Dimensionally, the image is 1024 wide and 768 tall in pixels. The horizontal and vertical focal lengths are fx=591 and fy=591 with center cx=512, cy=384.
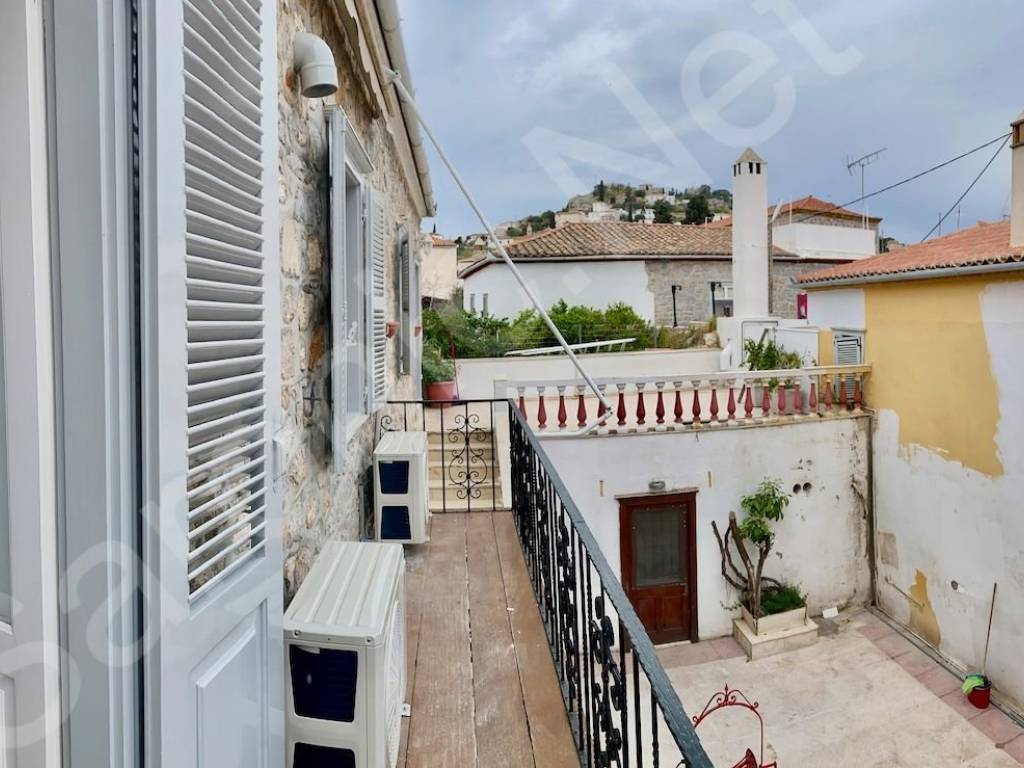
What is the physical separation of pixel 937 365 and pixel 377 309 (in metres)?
6.76

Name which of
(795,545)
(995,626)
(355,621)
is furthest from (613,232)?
(355,621)

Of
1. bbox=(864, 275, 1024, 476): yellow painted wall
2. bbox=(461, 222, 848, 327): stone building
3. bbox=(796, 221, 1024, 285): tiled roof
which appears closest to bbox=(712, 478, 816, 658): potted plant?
bbox=(864, 275, 1024, 476): yellow painted wall

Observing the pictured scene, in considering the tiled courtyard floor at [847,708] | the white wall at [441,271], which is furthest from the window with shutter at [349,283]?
the white wall at [441,271]

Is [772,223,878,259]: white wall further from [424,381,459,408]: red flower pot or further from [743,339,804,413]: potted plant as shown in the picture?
[424,381,459,408]: red flower pot

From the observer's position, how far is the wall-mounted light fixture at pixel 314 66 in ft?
6.98

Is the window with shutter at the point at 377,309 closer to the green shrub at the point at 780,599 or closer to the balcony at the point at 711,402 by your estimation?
the balcony at the point at 711,402

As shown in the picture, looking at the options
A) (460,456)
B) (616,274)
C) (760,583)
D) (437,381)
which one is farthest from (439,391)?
(616,274)

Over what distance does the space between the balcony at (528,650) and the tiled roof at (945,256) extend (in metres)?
5.70

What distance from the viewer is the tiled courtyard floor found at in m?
5.41

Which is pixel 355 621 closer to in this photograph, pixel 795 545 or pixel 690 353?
pixel 795 545

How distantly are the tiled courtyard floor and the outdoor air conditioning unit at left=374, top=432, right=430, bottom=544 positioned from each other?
12.1ft

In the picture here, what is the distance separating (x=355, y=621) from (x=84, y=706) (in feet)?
2.52

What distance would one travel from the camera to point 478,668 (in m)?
2.59

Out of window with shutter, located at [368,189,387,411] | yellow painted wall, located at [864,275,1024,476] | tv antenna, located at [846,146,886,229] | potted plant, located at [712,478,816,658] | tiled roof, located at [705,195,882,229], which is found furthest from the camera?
tiled roof, located at [705,195,882,229]
